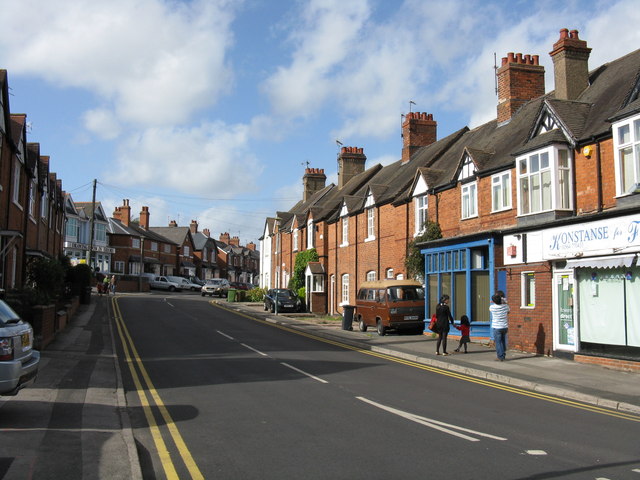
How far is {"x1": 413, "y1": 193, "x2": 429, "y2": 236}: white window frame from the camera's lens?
81.6ft

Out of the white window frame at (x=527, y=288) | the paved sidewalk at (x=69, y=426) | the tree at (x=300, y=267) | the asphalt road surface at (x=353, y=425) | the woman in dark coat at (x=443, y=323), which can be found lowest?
the asphalt road surface at (x=353, y=425)

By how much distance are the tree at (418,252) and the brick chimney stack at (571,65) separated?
22.8 ft

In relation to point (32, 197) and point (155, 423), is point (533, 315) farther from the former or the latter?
point (32, 197)

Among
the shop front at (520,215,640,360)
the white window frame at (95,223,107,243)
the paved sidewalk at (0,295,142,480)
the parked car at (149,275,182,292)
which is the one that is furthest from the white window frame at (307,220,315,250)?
the white window frame at (95,223,107,243)

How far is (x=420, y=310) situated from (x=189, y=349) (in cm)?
1033

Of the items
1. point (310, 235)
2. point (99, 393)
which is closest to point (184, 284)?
point (310, 235)

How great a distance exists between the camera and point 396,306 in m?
22.9

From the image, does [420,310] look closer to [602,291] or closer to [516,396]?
[602,291]

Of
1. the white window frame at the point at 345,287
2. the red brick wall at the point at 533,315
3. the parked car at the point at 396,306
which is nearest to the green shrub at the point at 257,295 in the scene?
the white window frame at the point at 345,287

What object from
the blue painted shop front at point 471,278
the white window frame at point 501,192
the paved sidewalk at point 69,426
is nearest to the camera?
the paved sidewalk at point 69,426

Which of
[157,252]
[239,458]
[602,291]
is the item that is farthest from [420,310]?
[157,252]

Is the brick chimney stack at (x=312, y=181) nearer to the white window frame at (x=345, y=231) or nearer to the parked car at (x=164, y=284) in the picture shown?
the white window frame at (x=345, y=231)

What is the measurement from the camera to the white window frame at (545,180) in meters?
16.3

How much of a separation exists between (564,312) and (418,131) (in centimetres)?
1965
